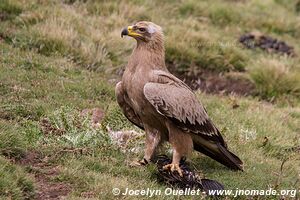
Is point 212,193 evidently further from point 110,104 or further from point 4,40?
point 4,40

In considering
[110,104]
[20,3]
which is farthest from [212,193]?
[20,3]

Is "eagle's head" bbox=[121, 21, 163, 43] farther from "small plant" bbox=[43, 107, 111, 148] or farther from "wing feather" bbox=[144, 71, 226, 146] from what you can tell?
"small plant" bbox=[43, 107, 111, 148]

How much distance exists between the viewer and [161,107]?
22.9 ft

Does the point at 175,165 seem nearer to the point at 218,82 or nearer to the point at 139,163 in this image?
the point at 139,163

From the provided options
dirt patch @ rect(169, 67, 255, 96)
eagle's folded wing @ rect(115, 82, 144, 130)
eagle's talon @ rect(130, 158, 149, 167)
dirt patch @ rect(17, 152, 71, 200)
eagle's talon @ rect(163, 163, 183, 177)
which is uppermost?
eagle's folded wing @ rect(115, 82, 144, 130)

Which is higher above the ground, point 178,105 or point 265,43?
point 178,105

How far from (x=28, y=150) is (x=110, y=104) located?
8.68 ft

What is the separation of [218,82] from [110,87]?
9.91 ft

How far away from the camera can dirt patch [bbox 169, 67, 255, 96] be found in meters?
12.2

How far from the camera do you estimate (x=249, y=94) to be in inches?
484

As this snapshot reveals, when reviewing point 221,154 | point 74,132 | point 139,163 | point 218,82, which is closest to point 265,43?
point 218,82

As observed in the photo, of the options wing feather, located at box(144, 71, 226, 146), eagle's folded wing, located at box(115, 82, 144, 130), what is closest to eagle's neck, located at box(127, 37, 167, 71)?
wing feather, located at box(144, 71, 226, 146)

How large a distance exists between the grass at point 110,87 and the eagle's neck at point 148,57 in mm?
982

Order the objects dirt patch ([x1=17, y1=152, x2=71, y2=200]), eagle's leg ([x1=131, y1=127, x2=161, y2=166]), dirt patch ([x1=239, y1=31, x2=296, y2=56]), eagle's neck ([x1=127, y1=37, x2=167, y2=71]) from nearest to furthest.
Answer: dirt patch ([x1=17, y1=152, x2=71, y2=200]), eagle's neck ([x1=127, y1=37, x2=167, y2=71]), eagle's leg ([x1=131, y1=127, x2=161, y2=166]), dirt patch ([x1=239, y1=31, x2=296, y2=56])
